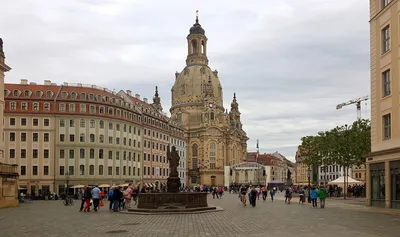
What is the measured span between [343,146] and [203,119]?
10472 cm

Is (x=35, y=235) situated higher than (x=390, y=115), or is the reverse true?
(x=390, y=115)

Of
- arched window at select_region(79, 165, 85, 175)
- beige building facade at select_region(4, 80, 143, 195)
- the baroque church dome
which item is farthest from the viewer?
the baroque church dome

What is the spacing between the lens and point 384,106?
38938mm

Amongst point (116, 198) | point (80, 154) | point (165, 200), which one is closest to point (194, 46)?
point (80, 154)

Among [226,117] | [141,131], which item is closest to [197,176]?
[226,117]

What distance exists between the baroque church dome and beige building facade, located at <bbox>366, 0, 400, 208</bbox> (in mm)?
131786

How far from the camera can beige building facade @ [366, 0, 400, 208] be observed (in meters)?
36.8

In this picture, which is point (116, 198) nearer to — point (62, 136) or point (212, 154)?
point (62, 136)

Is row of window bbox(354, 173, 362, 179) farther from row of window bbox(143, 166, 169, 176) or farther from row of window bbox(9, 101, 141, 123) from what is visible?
row of window bbox(9, 101, 141, 123)

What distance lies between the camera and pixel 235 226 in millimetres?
24141

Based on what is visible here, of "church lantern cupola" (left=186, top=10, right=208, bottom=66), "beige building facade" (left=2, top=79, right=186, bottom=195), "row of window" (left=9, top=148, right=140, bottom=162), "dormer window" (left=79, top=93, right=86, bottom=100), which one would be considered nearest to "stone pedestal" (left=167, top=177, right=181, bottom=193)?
"beige building facade" (left=2, top=79, right=186, bottom=195)

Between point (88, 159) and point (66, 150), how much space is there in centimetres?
405

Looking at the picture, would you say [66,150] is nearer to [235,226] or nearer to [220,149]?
[235,226]

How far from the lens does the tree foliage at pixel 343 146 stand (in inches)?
2606
